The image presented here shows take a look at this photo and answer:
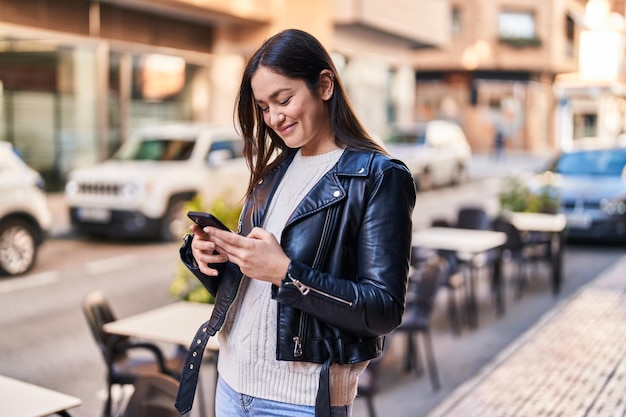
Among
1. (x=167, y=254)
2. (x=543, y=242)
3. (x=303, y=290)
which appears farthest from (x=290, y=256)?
(x=167, y=254)

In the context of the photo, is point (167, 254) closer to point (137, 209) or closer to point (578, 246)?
point (137, 209)

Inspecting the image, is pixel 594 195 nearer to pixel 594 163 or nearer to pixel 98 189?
pixel 594 163

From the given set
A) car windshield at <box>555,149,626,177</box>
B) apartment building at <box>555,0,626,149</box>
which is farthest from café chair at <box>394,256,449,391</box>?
apartment building at <box>555,0,626,149</box>

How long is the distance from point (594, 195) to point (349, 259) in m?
12.6

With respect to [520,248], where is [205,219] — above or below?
above

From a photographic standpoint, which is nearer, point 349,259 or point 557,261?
point 349,259

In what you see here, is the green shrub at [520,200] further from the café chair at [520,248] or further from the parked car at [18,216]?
the parked car at [18,216]

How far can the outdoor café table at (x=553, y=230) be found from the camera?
1012 cm

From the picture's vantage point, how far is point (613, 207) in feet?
45.1

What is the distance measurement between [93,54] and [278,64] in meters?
18.1

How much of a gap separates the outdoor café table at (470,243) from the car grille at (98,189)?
574cm

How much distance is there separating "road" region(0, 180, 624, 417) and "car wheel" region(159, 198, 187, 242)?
208 millimetres

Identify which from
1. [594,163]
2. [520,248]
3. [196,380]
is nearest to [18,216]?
[520,248]

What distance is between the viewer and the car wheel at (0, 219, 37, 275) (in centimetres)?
1059
